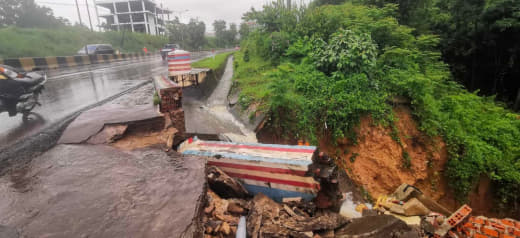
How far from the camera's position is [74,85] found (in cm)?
903

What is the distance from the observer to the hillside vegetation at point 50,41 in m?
22.1

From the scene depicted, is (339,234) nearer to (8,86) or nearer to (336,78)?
(336,78)

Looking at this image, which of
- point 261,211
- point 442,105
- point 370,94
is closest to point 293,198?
point 261,211

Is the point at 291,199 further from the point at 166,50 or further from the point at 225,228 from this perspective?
the point at 166,50

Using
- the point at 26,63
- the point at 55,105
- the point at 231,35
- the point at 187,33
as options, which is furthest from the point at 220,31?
the point at 55,105

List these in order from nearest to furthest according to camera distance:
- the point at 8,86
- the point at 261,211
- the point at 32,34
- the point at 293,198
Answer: the point at 261,211 < the point at 293,198 < the point at 8,86 < the point at 32,34

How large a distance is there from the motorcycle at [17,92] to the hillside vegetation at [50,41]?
2091cm

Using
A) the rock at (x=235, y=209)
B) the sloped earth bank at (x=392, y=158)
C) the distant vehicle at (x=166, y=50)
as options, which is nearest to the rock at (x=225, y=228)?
the rock at (x=235, y=209)

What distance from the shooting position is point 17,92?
565 centimetres

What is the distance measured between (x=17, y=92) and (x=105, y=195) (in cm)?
575

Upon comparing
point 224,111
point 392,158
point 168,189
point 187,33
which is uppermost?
point 187,33

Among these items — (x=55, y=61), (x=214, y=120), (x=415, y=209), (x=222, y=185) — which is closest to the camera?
(x=222, y=185)

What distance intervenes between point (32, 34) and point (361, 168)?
34.6 m

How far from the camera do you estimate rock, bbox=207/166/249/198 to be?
2.96 m
